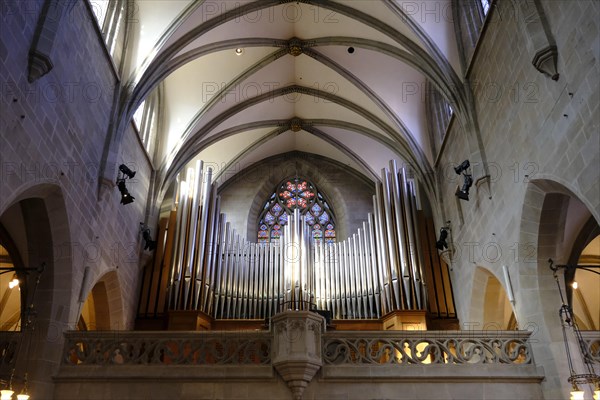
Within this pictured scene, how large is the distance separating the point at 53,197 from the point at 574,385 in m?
8.50

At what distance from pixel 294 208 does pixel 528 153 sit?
34.5ft

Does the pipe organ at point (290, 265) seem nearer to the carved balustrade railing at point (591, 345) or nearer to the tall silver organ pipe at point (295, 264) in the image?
the tall silver organ pipe at point (295, 264)

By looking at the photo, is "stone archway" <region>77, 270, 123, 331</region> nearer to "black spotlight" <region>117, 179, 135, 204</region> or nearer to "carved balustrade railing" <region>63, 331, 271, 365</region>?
"black spotlight" <region>117, 179, 135, 204</region>

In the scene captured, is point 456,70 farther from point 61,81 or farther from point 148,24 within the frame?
point 61,81

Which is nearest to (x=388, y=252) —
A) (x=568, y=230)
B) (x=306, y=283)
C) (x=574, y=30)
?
(x=306, y=283)

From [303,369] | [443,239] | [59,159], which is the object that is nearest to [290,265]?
[443,239]

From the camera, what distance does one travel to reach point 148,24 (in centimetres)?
1245

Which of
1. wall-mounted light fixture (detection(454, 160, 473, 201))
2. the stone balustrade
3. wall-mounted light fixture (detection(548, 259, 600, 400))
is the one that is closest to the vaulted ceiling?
wall-mounted light fixture (detection(454, 160, 473, 201))

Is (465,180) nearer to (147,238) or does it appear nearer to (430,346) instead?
(430,346)

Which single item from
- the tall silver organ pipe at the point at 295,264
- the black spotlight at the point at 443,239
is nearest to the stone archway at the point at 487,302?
the tall silver organ pipe at the point at 295,264

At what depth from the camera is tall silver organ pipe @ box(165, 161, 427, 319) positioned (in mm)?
14172

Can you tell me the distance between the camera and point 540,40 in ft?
27.5

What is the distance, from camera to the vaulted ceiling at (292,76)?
12.6 m

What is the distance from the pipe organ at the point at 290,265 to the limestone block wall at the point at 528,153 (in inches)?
78.4
